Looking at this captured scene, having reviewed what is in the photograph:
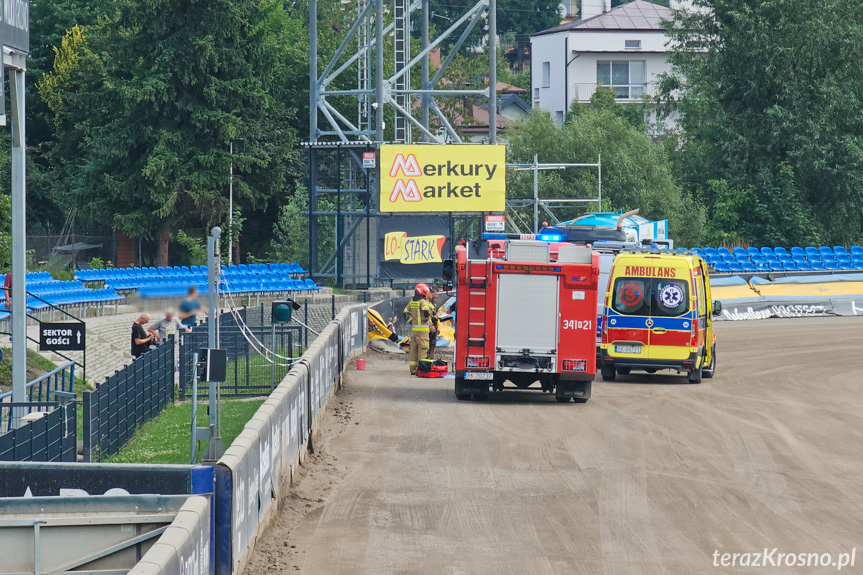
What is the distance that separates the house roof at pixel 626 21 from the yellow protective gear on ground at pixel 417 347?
209ft

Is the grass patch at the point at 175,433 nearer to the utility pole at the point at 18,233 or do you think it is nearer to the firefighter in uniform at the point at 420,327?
the utility pole at the point at 18,233

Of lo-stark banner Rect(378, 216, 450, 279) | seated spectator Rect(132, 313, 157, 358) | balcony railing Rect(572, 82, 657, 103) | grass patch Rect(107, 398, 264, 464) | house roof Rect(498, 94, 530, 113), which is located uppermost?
house roof Rect(498, 94, 530, 113)

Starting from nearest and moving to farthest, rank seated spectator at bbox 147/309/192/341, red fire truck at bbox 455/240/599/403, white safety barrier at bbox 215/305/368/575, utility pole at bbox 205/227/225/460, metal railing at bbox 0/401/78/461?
1. white safety barrier at bbox 215/305/368/575
2. metal railing at bbox 0/401/78/461
3. utility pole at bbox 205/227/225/460
4. red fire truck at bbox 455/240/599/403
5. seated spectator at bbox 147/309/192/341

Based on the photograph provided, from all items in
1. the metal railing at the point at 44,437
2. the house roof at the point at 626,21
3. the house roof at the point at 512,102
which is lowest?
the metal railing at the point at 44,437

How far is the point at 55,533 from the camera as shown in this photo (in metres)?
8.46

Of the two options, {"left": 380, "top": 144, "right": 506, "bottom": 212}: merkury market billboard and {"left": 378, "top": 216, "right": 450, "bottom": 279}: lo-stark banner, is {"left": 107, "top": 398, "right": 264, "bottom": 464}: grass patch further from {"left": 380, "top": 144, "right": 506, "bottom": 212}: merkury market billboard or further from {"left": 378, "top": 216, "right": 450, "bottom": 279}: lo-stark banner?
{"left": 378, "top": 216, "right": 450, "bottom": 279}: lo-stark banner

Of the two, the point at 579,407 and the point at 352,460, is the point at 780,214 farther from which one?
the point at 352,460

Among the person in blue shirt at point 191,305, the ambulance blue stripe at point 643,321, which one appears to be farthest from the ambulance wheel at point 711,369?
the person in blue shirt at point 191,305

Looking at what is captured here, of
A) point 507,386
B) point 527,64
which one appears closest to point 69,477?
point 507,386

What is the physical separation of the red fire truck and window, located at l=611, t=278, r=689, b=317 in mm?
3434

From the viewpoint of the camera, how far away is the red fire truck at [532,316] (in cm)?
2023

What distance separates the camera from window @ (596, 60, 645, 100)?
284 feet

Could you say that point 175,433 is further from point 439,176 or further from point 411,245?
point 411,245

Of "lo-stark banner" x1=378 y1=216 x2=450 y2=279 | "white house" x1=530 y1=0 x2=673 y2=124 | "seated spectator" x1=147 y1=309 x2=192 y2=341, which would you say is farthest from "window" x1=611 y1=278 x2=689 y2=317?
"white house" x1=530 y1=0 x2=673 y2=124
